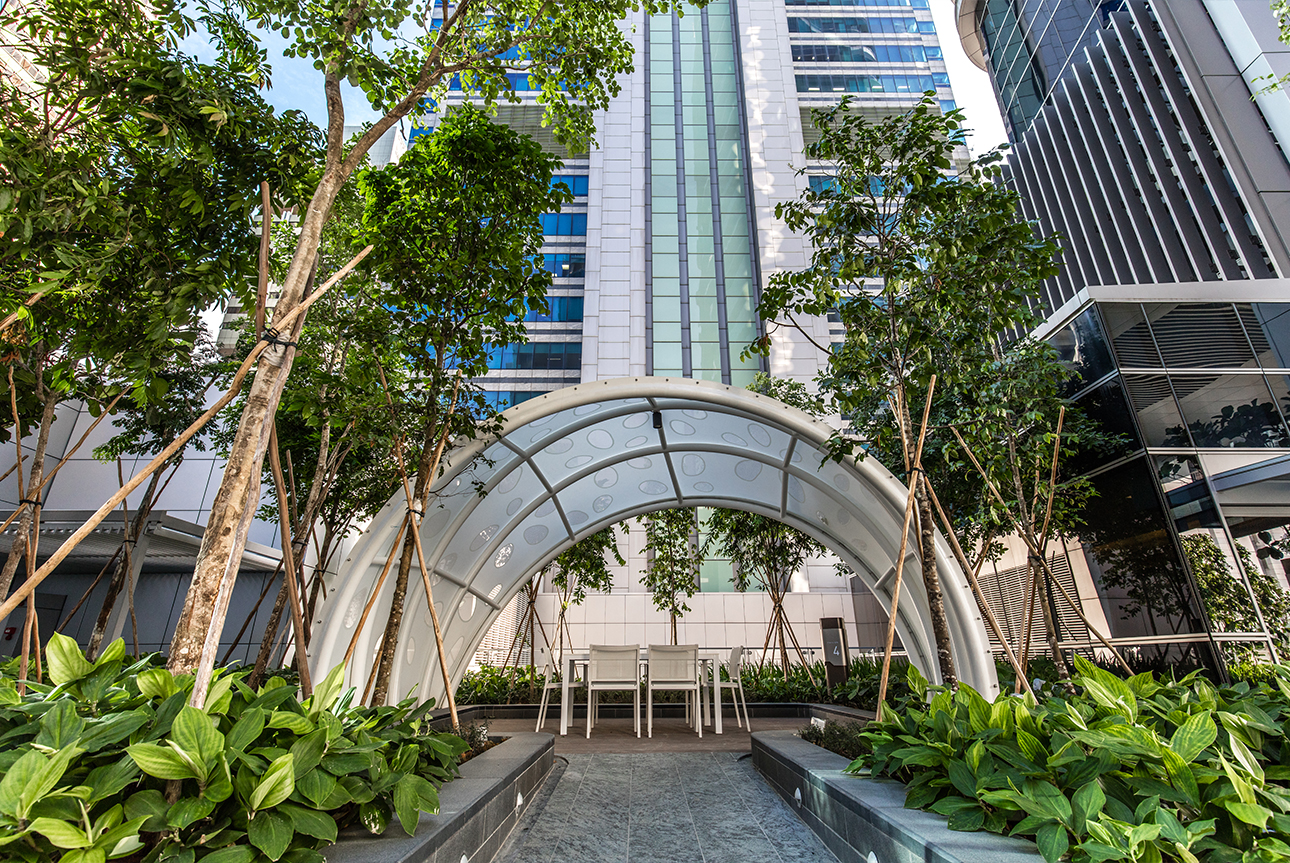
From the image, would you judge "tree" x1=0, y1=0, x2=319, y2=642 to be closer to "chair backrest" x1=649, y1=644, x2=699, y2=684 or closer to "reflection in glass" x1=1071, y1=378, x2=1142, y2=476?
"chair backrest" x1=649, y1=644, x2=699, y2=684

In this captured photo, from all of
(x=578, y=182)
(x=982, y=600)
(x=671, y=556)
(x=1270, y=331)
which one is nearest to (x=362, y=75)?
(x=982, y=600)

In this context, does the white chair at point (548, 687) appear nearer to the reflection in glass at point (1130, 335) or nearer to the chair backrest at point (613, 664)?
the chair backrest at point (613, 664)

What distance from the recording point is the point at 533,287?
17.5ft

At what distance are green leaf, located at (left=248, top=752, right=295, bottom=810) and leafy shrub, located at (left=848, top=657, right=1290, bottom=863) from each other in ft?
7.94

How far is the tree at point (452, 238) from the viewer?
195 inches

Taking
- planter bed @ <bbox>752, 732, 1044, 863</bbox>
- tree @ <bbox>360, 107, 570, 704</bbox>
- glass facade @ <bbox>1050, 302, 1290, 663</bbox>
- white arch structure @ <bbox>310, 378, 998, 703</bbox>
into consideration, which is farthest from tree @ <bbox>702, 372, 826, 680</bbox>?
tree @ <bbox>360, 107, 570, 704</bbox>

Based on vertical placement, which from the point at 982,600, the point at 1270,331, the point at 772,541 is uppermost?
the point at 1270,331

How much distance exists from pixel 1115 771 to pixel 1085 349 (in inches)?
351

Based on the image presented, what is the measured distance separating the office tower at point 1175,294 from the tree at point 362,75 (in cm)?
417

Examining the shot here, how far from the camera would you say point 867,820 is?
2.75m

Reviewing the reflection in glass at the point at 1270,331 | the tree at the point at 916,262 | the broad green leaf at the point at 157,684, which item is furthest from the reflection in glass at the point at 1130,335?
the broad green leaf at the point at 157,684

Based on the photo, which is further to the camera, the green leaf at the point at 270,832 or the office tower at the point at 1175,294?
the office tower at the point at 1175,294

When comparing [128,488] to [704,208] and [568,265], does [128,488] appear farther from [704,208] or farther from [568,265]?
[704,208]

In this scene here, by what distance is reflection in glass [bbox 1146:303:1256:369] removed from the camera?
852cm
